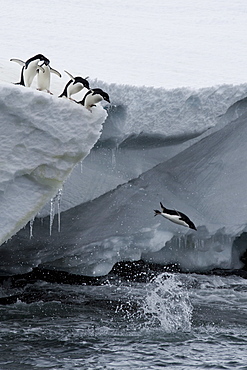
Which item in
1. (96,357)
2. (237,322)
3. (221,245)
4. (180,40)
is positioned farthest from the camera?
(180,40)

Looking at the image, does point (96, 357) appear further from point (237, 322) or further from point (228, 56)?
point (228, 56)

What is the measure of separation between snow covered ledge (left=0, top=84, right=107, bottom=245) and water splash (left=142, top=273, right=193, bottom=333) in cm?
139

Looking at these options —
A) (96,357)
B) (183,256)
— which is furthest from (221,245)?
(96,357)

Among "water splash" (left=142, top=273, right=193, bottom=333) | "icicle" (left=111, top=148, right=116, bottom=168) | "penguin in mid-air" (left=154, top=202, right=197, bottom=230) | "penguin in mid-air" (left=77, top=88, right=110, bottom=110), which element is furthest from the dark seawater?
"penguin in mid-air" (left=77, top=88, right=110, bottom=110)

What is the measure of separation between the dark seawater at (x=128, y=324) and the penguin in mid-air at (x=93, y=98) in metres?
1.70

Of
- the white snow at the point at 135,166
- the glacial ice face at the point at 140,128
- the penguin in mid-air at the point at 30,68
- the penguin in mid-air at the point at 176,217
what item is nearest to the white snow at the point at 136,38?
the white snow at the point at 135,166

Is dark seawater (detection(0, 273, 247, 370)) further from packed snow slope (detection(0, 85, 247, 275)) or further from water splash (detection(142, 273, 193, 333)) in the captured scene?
packed snow slope (detection(0, 85, 247, 275))

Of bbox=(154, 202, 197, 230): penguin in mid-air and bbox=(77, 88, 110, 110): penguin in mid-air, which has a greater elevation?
bbox=(77, 88, 110, 110): penguin in mid-air

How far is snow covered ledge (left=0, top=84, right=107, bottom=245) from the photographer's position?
5.05 meters

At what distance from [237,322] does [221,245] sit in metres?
1.27

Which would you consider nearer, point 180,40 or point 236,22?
point 180,40

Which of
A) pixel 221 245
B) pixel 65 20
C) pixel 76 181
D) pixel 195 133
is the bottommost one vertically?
pixel 221 245

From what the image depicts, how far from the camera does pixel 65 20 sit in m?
8.94

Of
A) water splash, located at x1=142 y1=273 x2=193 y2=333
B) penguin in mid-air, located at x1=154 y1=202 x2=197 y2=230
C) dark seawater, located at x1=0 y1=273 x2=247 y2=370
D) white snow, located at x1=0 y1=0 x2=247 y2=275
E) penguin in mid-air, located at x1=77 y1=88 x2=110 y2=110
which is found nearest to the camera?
dark seawater, located at x1=0 y1=273 x2=247 y2=370
